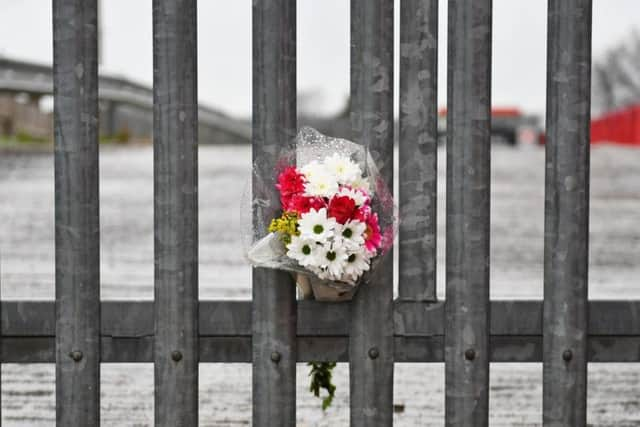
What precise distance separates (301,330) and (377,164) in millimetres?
538

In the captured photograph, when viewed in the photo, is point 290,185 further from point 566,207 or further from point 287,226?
point 566,207

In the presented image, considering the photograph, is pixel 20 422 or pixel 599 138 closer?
pixel 20 422

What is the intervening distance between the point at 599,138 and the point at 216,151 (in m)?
28.2

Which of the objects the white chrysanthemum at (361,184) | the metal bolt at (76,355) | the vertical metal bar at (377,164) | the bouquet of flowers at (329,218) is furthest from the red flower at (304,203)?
the metal bolt at (76,355)

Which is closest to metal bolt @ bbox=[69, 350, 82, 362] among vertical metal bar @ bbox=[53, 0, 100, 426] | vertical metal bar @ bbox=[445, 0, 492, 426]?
vertical metal bar @ bbox=[53, 0, 100, 426]

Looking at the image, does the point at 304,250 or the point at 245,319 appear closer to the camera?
the point at 304,250

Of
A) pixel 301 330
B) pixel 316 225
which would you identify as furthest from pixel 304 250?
pixel 301 330

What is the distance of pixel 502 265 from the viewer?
11062 mm

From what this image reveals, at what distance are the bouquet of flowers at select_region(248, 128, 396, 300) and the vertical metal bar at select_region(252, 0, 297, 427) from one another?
0.06m

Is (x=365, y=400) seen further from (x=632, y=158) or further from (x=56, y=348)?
(x=632, y=158)

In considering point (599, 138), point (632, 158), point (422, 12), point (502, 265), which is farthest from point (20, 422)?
point (599, 138)

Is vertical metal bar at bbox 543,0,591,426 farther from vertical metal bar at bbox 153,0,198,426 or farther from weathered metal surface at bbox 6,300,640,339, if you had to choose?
vertical metal bar at bbox 153,0,198,426

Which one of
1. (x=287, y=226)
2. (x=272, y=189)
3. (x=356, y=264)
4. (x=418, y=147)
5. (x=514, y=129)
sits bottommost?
(x=356, y=264)

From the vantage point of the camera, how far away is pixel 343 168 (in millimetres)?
3893
